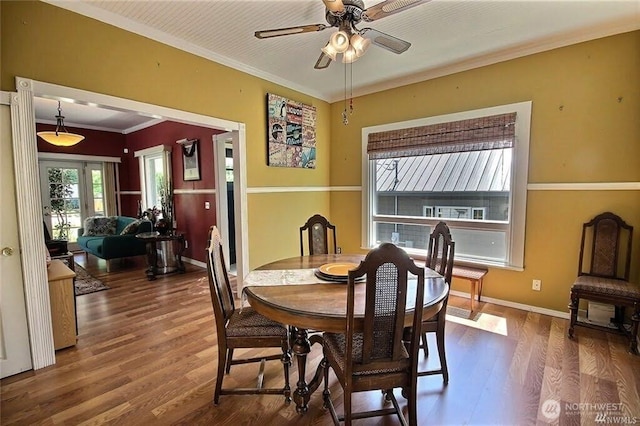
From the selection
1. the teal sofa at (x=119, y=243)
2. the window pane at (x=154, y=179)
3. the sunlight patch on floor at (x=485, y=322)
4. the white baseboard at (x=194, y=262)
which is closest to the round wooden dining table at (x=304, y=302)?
the sunlight patch on floor at (x=485, y=322)

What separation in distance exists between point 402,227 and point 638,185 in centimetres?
231

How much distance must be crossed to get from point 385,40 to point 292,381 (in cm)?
251

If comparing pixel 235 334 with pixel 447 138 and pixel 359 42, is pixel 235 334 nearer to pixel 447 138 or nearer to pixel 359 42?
pixel 359 42

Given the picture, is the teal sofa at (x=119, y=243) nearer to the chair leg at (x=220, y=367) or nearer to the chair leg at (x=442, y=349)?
the chair leg at (x=220, y=367)

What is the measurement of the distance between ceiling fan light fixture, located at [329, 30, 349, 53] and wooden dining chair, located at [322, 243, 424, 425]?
1.38 m

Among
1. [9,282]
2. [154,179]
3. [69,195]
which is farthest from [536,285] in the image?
[69,195]

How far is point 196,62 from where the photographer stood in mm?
3100

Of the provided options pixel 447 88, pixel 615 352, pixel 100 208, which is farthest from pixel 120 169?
pixel 615 352

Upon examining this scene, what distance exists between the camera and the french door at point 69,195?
248 inches

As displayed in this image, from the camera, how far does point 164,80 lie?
9.39ft

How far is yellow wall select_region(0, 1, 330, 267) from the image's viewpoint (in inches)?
84.5

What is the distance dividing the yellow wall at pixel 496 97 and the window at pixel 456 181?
0.44ft

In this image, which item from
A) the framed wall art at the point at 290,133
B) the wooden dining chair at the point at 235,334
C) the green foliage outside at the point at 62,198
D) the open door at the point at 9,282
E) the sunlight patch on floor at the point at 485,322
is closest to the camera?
the wooden dining chair at the point at 235,334

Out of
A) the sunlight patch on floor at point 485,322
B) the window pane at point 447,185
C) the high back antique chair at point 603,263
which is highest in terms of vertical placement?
the window pane at point 447,185
